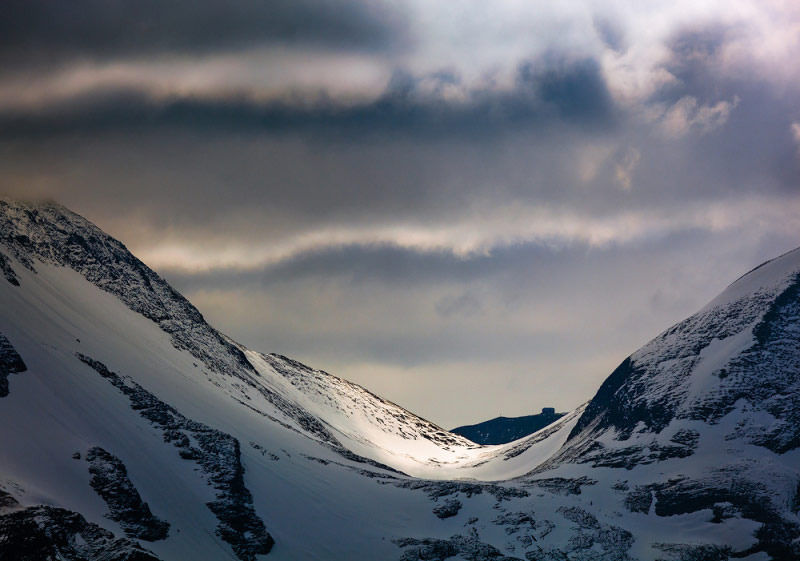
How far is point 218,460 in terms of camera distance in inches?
5832

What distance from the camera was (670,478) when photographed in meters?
162

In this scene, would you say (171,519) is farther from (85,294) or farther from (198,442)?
(85,294)

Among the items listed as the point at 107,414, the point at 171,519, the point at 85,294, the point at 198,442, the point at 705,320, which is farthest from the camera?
the point at 705,320

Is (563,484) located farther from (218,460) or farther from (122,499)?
(122,499)

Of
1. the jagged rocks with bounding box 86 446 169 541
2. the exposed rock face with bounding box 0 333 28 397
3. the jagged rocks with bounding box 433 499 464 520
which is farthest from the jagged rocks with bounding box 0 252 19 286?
the jagged rocks with bounding box 433 499 464 520

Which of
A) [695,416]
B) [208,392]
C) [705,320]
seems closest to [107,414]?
[208,392]

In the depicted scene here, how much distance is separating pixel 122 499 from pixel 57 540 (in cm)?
2102

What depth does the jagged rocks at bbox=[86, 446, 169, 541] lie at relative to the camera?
4567 inches

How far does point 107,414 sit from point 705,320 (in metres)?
134

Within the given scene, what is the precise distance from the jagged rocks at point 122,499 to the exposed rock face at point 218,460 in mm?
13491

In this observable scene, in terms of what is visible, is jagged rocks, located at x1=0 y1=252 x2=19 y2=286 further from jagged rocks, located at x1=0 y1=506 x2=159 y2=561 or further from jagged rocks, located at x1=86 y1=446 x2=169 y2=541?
jagged rocks, located at x1=0 y1=506 x2=159 y2=561

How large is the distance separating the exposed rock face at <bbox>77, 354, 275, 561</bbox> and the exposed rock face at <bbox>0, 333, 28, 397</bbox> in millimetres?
20591

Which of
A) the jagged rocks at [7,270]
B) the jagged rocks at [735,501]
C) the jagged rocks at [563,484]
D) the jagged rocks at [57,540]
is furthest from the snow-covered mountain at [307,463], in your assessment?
the jagged rocks at [7,270]

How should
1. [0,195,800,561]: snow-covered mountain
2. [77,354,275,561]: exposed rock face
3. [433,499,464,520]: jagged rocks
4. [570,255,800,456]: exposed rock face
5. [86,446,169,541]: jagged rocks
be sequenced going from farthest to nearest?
1. [570,255,800,456]: exposed rock face
2. [433,499,464,520]: jagged rocks
3. [77,354,275,561]: exposed rock face
4. [0,195,800,561]: snow-covered mountain
5. [86,446,169,541]: jagged rocks
